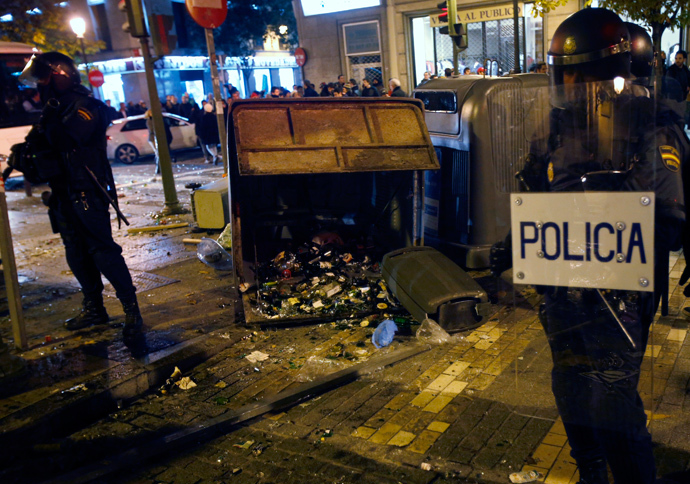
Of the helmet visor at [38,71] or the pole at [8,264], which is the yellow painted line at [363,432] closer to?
the pole at [8,264]

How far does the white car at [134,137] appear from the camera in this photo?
64.9 ft

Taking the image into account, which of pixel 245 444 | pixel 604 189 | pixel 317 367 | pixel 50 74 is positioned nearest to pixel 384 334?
pixel 317 367

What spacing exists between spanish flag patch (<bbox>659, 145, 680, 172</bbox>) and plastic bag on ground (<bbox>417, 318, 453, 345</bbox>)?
9.12ft

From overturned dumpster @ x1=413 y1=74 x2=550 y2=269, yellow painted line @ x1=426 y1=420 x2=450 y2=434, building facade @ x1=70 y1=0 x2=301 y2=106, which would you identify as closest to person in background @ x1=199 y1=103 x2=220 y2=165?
overturned dumpster @ x1=413 y1=74 x2=550 y2=269

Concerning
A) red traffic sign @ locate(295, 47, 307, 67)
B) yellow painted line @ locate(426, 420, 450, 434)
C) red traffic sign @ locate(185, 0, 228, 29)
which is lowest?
yellow painted line @ locate(426, 420, 450, 434)

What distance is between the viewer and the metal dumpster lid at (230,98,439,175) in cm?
486

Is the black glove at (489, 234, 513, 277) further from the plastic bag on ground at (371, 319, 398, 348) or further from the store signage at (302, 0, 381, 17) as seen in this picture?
the store signage at (302, 0, 381, 17)

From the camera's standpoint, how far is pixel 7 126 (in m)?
15.2

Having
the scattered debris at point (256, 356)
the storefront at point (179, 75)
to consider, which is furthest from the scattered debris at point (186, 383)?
the storefront at point (179, 75)

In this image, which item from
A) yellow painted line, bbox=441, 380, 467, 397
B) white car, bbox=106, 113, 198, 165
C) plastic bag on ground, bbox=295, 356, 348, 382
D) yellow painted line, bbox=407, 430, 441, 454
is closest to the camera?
yellow painted line, bbox=407, 430, 441, 454

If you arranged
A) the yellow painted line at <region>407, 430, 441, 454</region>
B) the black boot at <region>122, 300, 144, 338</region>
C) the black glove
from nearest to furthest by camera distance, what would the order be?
1. the black glove
2. the yellow painted line at <region>407, 430, 441, 454</region>
3. the black boot at <region>122, 300, 144, 338</region>

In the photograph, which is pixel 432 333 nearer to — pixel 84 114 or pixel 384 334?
pixel 384 334

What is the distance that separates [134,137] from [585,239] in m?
19.5

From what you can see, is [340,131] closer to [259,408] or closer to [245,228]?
[245,228]
